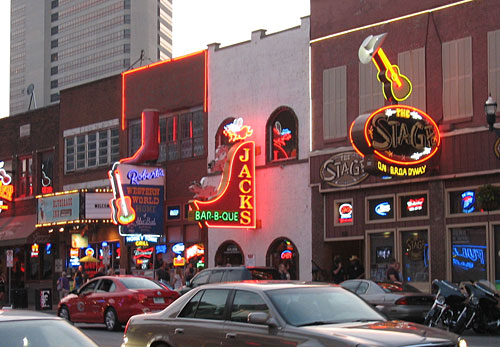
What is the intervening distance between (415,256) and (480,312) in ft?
25.8

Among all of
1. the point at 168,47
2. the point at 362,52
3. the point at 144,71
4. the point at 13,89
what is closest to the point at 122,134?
the point at 144,71

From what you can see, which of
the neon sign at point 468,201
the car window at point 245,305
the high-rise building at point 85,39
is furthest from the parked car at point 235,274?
the high-rise building at point 85,39

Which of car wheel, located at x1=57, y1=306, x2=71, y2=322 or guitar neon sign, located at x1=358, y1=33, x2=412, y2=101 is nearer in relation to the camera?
car wheel, located at x1=57, y1=306, x2=71, y2=322

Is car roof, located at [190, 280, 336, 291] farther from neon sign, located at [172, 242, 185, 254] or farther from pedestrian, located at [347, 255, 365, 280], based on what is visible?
neon sign, located at [172, 242, 185, 254]

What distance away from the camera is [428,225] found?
26203 millimetres

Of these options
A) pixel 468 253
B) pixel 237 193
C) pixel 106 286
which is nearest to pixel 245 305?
pixel 106 286

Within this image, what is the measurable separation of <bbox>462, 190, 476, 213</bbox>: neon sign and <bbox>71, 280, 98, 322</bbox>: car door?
1107cm

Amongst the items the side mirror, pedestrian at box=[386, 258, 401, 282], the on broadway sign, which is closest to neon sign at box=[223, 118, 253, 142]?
the on broadway sign

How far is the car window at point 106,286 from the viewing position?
22278mm

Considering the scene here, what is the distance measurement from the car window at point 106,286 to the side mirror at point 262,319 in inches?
510

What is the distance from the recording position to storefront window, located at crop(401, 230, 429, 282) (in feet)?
86.6

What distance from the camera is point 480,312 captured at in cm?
1881

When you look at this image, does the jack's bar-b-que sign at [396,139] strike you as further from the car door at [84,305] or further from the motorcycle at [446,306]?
the car door at [84,305]

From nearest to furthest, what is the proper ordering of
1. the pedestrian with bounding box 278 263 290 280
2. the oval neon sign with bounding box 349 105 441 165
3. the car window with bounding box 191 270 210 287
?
1. the car window with bounding box 191 270 210 287
2. the oval neon sign with bounding box 349 105 441 165
3. the pedestrian with bounding box 278 263 290 280
